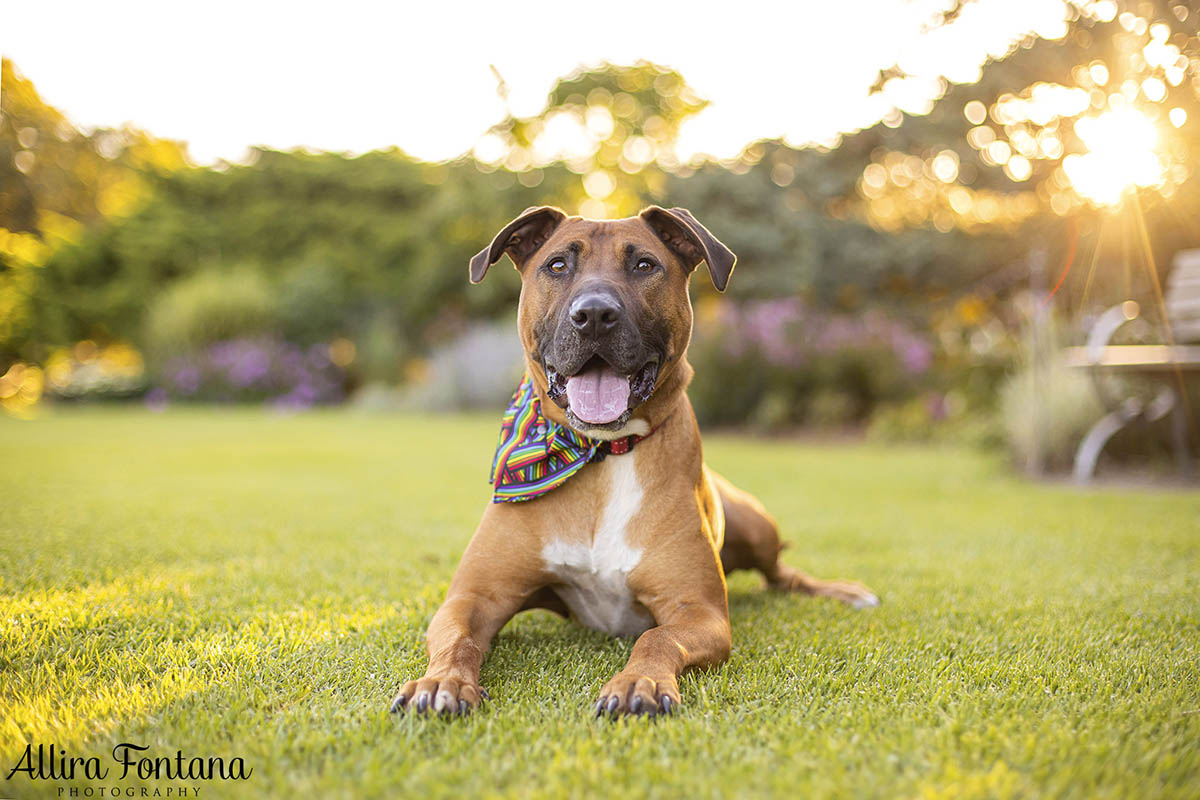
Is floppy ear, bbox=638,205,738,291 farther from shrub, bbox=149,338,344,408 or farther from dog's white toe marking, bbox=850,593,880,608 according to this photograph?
shrub, bbox=149,338,344,408

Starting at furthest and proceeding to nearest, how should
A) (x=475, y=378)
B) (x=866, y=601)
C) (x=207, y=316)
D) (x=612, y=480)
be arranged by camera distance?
1. (x=207, y=316)
2. (x=475, y=378)
3. (x=866, y=601)
4. (x=612, y=480)

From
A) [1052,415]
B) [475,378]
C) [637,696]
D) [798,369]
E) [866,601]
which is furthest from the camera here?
[475,378]

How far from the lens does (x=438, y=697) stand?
6.94 ft

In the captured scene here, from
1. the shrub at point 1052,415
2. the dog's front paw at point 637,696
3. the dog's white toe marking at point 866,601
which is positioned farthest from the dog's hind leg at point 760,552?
the shrub at point 1052,415

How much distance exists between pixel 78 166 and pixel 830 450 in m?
14.9

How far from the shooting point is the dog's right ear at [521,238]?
2.97 m

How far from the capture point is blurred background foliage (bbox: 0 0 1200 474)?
6.63m

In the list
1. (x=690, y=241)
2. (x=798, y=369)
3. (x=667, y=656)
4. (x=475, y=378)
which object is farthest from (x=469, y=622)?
(x=475, y=378)

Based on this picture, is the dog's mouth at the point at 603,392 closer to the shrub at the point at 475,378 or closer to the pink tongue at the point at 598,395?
the pink tongue at the point at 598,395

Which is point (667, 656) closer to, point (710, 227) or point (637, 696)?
point (637, 696)

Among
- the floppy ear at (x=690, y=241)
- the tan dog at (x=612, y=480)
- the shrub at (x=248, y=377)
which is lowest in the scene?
the shrub at (x=248, y=377)

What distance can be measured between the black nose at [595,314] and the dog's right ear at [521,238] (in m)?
0.49

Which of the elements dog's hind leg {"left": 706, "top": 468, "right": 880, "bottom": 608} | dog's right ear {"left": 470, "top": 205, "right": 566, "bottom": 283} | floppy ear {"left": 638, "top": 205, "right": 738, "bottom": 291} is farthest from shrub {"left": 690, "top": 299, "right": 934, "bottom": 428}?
dog's right ear {"left": 470, "top": 205, "right": 566, "bottom": 283}

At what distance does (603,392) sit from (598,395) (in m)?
0.02
